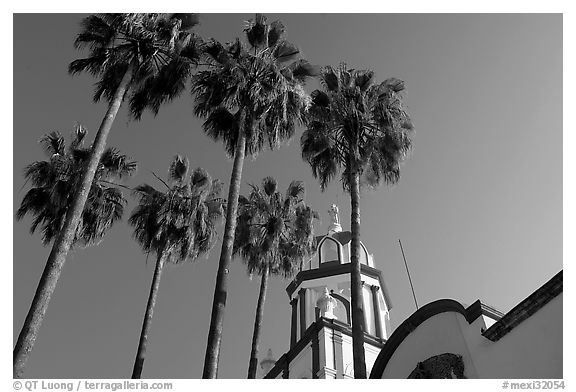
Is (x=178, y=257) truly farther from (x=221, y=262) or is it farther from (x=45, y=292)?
(x=45, y=292)

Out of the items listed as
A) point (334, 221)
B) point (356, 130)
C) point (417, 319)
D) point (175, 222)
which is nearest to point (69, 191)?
point (175, 222)

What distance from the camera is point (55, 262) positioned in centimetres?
1281

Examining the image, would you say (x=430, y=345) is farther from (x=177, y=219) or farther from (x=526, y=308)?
(x=177, y=219)

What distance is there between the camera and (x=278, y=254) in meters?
26.1

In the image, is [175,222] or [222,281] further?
[175,222]

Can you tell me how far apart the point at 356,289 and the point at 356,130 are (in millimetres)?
5801

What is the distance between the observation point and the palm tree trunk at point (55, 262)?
441 inches

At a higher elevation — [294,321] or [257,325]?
[294,321]

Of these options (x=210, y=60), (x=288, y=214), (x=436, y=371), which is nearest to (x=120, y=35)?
(x=210, y=60)

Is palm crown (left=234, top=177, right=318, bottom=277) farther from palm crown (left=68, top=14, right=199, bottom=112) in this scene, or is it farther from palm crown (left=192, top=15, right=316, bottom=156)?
palm crown (left=68, top=14, right=199, bottom=112)

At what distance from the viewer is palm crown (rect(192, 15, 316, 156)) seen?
59.1ft

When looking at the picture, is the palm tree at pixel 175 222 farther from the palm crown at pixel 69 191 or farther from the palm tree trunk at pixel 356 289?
the palm tree trunk at pixel 356 289

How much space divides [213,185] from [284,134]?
7.81 metres

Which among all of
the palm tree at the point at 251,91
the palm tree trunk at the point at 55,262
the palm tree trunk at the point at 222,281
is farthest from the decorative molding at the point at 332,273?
the palm tree trunk at the point at 55,262
